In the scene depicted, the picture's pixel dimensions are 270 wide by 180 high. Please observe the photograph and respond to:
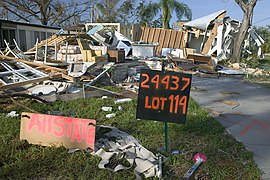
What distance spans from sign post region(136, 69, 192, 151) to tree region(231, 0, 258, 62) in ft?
39.4

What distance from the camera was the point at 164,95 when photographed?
115 inches

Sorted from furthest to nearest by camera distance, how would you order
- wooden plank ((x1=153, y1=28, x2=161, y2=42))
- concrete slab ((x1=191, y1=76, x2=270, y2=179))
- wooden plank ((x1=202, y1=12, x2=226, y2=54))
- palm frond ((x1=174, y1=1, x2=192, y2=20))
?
palm frond ((x1=174, y1=1, x2=192, y2=20)) < wooden plank ((x1=153, y1=28, x2=161, y2=42)) < wooden plank ((x1=202, y1=12, x2=226, y2=54)) < concrete slab ((x1=191, y1=76, x2=270, y2=179))

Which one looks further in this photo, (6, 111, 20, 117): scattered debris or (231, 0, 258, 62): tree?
(231, 0, 258, 62): tree

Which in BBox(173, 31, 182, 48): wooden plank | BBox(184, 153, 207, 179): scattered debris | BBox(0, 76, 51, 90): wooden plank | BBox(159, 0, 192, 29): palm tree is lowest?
BBox(184, 153, 207, 179): scattered debris

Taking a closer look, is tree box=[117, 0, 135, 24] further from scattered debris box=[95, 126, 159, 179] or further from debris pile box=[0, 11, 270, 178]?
scattered debris box=[95, 126, 159, 179]

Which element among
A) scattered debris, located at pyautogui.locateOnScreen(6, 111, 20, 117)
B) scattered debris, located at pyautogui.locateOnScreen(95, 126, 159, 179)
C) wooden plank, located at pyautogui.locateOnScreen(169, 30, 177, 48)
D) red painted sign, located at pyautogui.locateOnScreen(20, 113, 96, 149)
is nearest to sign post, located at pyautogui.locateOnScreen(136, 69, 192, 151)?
scattered debris, located at pyautogui.locateOnScreen(95, 126, 159, 179)

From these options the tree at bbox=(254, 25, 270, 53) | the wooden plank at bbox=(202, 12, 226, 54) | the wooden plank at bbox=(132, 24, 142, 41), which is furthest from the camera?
the tree at bbox=(254, 25, 270, 53)

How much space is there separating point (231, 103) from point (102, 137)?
352cm

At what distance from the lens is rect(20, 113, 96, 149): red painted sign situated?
9.81 ft

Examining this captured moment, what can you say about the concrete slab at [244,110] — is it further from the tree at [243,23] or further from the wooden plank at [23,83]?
the tree at [243,23]

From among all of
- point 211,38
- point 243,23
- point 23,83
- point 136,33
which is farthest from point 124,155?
point 136,33

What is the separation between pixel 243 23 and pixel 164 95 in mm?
12312

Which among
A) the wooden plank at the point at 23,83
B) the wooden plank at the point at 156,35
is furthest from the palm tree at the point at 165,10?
the wooden plank at the point at 23,83

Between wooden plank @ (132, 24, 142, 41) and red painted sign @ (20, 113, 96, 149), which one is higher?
wooden plank @ (132, 24, 142, 41)
